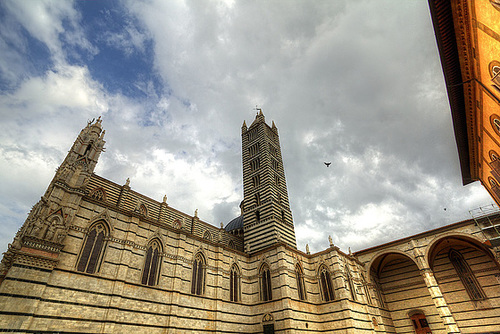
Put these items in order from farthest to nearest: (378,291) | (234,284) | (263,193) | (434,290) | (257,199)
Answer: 1. (378,291)
2. (257,199)
3. (263,193)
4. (434,290)
5. (234,284)

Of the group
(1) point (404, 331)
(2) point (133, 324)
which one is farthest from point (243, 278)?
(1) point (404, 331)

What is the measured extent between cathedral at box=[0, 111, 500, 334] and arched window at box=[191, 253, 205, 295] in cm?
8

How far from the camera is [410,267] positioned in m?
30.6

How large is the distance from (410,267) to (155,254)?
97.2 feet

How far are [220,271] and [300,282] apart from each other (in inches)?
307

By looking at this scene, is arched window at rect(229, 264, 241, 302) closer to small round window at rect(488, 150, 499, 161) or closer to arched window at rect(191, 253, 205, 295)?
arched window at rect(191, 253, 205, 295)

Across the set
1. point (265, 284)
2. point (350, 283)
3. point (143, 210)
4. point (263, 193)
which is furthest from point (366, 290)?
point (143, 210)

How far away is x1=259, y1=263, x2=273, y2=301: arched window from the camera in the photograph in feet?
73.9

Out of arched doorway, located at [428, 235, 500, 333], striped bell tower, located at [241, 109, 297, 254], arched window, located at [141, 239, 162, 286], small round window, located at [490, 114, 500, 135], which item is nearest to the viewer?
small round window, located at [490, 114, 500, 135]

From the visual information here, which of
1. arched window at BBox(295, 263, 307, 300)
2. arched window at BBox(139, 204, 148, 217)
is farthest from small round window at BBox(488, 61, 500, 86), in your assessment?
arched window at BBox(139, 204, 148, 217)

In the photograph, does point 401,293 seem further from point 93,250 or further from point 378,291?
point 93,250

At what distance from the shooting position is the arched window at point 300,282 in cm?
2305

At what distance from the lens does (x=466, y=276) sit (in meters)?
26.7

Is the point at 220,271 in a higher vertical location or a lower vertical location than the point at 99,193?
lower
